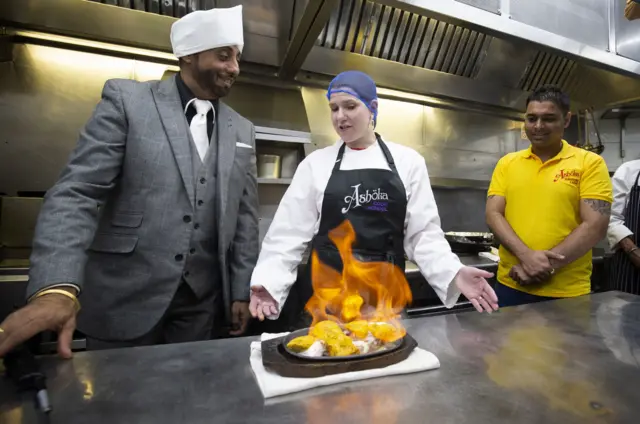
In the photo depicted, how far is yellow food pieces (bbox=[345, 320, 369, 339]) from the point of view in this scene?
1.03 m

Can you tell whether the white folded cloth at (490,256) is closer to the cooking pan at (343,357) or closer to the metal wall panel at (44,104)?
the cooking pan at (343,357)

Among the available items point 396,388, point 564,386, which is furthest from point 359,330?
point 564,386

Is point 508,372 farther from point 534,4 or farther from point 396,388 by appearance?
point 534,4

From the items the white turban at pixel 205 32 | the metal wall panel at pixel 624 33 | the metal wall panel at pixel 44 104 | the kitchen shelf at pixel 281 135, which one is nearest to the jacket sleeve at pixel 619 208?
the metal wall panel at pixel 624 33

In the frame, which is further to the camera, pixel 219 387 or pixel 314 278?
pixel 314 278

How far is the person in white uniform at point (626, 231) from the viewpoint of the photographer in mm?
2738

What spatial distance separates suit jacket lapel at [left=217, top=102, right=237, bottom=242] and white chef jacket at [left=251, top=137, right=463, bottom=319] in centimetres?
24

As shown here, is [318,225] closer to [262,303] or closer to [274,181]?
[262,303]

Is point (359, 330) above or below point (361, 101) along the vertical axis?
below

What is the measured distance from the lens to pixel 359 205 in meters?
1.55

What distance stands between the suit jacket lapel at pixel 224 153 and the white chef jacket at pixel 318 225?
237mm

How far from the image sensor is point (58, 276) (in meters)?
0.98

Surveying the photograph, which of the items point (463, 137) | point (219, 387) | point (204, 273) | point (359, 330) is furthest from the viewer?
point (463, 137)

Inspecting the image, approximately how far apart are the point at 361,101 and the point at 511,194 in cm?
116
